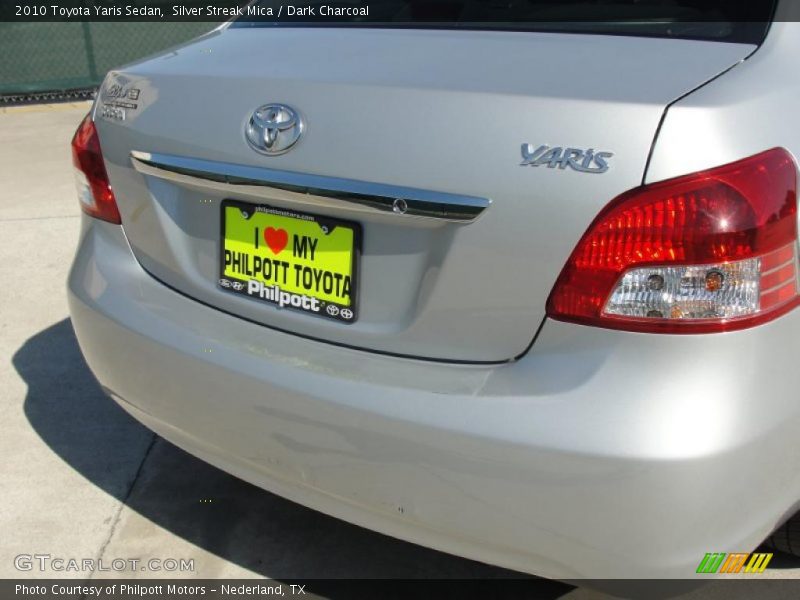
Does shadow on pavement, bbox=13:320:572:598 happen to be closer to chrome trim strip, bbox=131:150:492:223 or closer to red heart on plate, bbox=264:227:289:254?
red heart on plate, bbox=264:227:289:254

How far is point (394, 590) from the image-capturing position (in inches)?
94.2

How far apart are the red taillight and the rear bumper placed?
56 centimetres

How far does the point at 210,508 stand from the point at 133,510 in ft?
0.75

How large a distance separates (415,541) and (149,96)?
1.17 meters

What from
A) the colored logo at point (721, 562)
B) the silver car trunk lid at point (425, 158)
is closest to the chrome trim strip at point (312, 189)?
the silver car trunk lid at point (425, 158)

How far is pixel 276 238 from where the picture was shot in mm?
1968

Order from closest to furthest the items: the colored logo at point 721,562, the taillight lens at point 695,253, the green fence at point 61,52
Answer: the taillight lens at point 695,253, the colored logo at point 721,562, the green fence at point 61,52

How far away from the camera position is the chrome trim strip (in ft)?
5.52

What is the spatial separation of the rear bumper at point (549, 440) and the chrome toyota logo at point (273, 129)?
40 cm

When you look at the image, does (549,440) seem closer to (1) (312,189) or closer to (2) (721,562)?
(2) (721,562)

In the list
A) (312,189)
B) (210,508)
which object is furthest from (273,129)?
(210,508)

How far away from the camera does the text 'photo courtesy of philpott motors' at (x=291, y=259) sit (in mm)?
1875

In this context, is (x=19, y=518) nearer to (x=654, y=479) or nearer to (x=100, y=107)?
(x=100, y=107)
